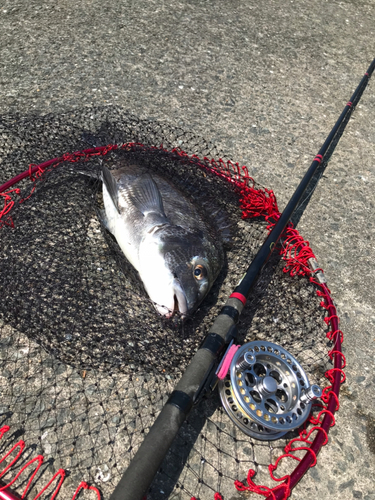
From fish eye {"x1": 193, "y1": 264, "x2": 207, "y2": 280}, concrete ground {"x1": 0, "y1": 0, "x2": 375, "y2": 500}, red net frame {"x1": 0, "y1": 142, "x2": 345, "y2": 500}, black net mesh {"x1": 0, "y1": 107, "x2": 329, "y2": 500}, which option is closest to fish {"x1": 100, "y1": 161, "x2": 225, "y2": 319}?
fish eye {"x1": 193, "y1": 264, "x2": 207, "y2": 280}

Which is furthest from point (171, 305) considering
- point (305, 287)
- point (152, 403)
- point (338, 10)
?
point (338, 10)

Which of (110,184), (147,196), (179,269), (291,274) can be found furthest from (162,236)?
(291,274)

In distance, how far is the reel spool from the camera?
7.77 ft

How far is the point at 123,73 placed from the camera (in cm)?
568

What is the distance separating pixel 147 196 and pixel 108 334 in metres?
1.22

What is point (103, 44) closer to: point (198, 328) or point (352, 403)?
point (198, 328)

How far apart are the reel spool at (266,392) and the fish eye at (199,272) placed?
64 centimetres

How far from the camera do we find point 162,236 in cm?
306

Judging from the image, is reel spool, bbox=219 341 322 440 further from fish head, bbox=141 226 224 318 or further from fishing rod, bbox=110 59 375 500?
fish head, bbox=141 226 224 318

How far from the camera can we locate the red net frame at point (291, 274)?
7.49 ft

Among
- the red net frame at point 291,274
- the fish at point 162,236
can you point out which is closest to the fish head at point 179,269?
the fish at point 162,236

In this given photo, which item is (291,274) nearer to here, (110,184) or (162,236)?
(162,236)

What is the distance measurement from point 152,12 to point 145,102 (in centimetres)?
289

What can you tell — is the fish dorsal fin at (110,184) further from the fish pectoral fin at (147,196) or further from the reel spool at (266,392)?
the reel spool at (266,392)
